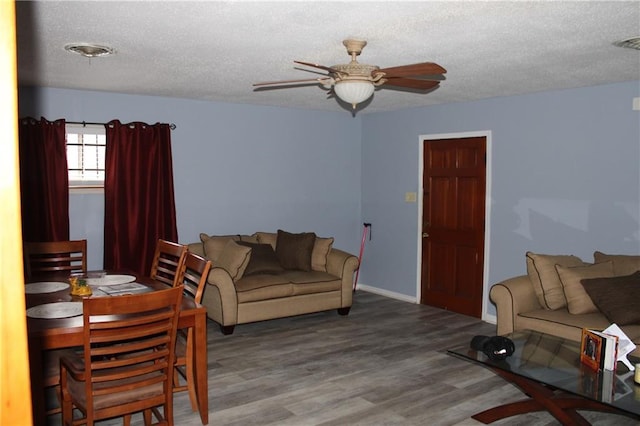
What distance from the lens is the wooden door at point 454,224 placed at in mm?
5953

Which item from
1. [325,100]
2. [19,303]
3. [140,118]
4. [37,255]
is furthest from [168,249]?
Result: [19,303]

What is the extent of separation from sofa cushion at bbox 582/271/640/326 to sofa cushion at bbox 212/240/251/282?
3.02 metres

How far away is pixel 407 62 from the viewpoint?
3.99 metres

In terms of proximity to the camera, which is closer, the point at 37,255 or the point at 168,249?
the point at 168,249

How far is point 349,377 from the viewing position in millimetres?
4098

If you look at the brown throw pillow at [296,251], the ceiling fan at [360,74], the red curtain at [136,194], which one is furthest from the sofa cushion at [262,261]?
the ceiling fan at [360,74]

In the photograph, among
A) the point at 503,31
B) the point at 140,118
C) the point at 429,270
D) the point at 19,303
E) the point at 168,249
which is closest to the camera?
the point at 19,303

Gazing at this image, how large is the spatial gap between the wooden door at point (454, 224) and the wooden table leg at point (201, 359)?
3.71 m

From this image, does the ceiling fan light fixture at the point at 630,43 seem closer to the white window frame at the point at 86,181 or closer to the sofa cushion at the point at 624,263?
the sofa cushion at the point at 624,263

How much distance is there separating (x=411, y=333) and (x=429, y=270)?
1357 millimetres

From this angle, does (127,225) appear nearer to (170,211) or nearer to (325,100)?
(170,211)

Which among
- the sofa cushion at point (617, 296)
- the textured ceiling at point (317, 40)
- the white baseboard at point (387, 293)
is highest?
the textured ceiling at point (317, 40)

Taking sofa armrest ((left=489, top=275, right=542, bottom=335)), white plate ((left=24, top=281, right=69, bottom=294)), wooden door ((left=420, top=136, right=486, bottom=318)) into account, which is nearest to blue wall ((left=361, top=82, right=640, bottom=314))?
wooden door ((left=420, top=136, right=486, bottom=318))

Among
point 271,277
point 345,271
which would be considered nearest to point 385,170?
point 345,271
